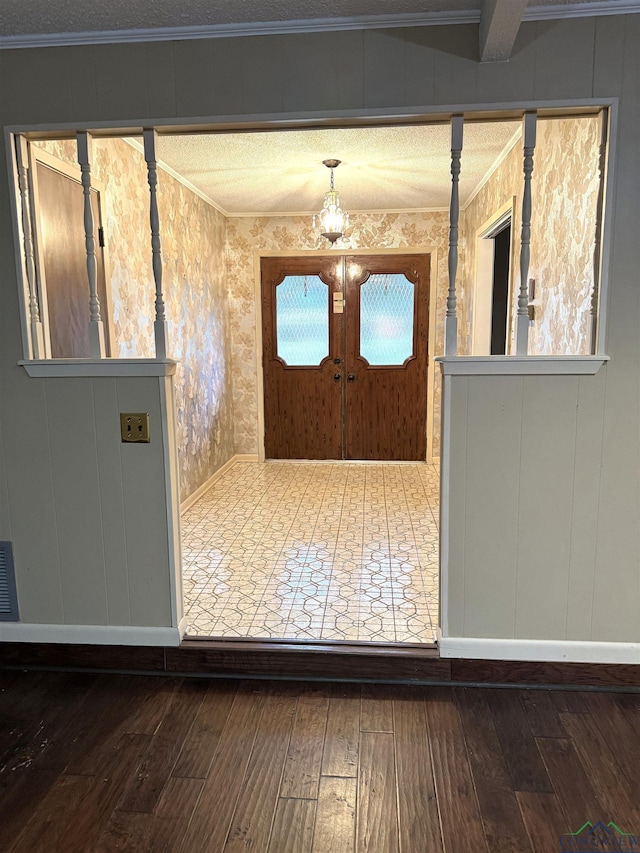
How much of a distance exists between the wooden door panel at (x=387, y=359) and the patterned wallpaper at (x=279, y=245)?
0.14 m

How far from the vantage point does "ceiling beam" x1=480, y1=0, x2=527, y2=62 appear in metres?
1.63

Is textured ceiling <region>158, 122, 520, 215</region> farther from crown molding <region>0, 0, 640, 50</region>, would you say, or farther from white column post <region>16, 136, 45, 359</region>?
white column post <region>16, 136, 45, 359</region>

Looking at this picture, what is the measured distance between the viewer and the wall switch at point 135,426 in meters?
2.16

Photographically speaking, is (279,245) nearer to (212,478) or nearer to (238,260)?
(238,260)

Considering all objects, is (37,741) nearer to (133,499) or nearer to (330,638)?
(133,499)

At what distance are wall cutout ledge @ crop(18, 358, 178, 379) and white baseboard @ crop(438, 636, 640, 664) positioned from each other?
1.47 metres

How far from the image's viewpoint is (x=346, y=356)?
5.52 m

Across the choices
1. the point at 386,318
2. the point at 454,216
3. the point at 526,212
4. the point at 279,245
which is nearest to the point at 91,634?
the point at 454,216

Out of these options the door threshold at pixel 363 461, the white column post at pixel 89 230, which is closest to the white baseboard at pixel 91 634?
the white column post at pixel 89 230

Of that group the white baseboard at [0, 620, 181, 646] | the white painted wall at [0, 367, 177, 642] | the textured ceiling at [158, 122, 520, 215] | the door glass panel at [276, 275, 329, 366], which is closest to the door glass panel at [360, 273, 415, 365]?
the door glass panel at [276, 275, 329, 366]

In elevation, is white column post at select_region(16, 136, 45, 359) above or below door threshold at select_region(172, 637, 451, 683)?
above

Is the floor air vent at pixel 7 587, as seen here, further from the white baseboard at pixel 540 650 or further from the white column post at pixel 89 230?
the white baseboard at pixel 540 650

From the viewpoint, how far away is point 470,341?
495 cm

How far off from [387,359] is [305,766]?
4161mm
